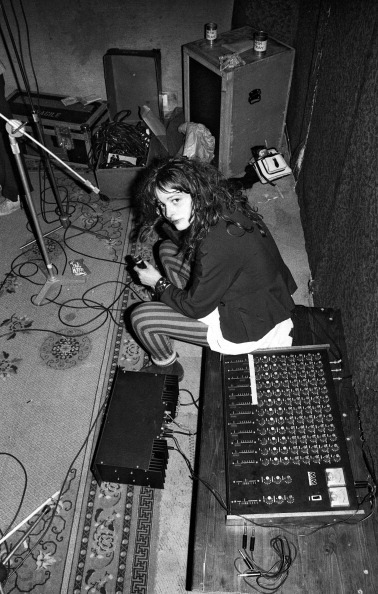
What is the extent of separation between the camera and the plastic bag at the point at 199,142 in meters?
2.99

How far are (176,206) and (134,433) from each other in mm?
818

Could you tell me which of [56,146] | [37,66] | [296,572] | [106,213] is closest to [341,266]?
[296,572]

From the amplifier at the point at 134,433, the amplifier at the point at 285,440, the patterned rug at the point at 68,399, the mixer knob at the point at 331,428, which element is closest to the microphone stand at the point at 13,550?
the patterned rug at the point at 68,399

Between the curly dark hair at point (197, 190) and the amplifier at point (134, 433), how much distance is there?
546mm

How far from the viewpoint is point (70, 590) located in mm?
1613

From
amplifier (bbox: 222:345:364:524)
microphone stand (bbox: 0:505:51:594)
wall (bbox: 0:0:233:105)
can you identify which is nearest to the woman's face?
amplifier (bbox: 222:345:364:524)

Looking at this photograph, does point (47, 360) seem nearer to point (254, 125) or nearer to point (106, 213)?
point (106, 213)

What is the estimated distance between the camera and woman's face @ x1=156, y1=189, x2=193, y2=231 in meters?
1.50

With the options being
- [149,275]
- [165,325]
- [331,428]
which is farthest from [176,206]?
[331,428]

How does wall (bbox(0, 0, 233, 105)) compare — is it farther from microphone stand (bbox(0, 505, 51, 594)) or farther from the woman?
microphone stand (bbox(0, 505, 51, 594))

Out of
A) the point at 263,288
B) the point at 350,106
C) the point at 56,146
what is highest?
the point at 350,106

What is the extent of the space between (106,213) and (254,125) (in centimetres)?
112

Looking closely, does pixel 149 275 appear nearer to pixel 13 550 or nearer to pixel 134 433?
pixel 134 433

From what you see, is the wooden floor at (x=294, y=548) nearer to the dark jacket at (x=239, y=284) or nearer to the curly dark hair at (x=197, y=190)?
the dark jacket at (x=239, y=284)
